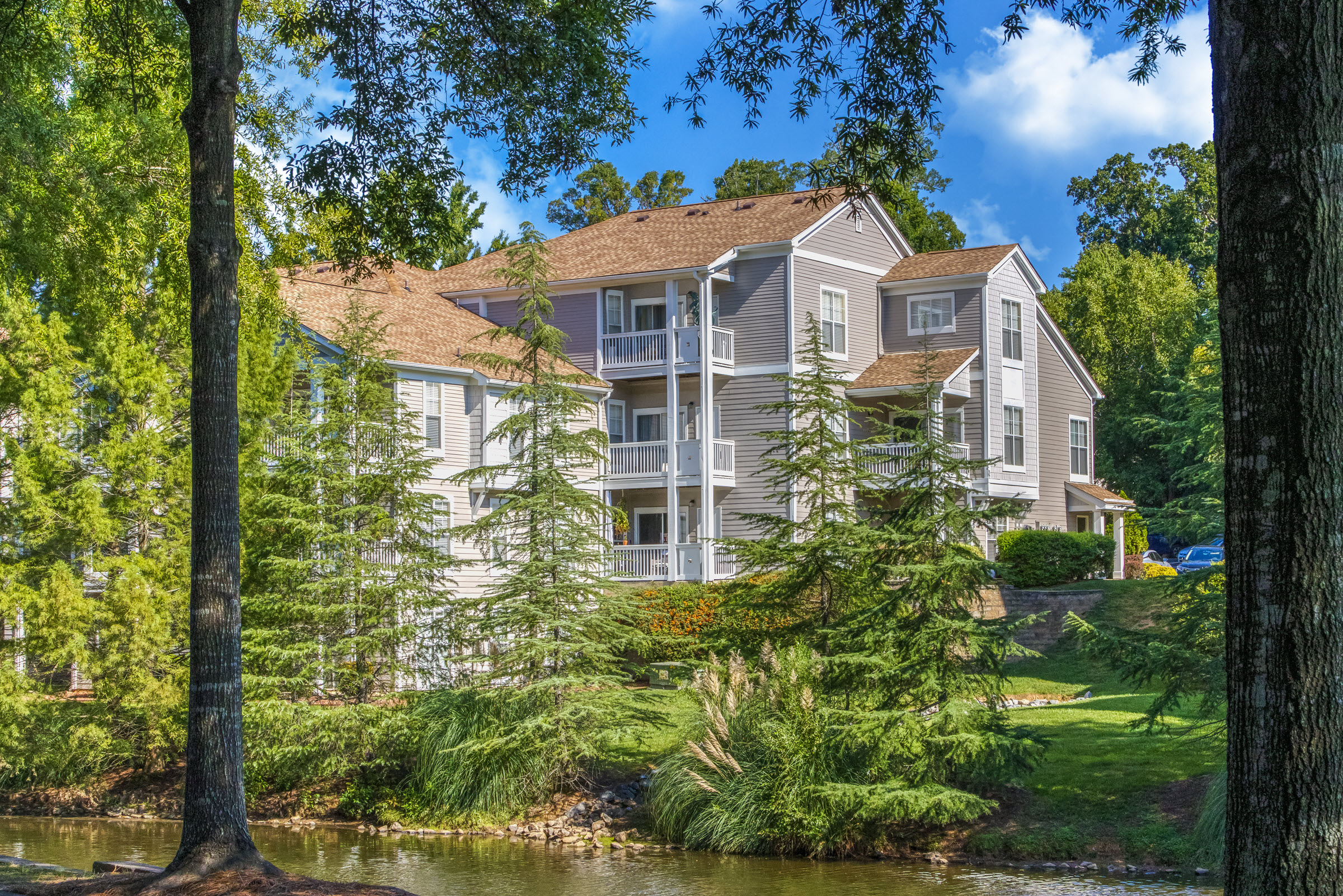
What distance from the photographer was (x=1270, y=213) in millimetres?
5230

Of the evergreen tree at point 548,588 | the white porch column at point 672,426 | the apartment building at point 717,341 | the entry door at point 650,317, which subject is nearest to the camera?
the evergreen tree at point 548,588

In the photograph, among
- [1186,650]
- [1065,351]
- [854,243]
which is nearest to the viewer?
[1186,650]

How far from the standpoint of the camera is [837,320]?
34.9 m

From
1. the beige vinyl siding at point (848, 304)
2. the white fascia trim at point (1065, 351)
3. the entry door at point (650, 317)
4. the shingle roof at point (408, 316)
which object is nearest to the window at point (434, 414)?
the shingle roof at point (408, 316)

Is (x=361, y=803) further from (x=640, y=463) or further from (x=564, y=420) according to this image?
(x=640, y=463)

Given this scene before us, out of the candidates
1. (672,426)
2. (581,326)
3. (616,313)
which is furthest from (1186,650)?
(581,326)

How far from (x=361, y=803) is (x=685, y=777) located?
19.0 feet

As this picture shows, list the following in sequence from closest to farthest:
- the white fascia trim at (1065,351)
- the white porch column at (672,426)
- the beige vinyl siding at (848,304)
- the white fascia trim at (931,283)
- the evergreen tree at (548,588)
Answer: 1. the evergreen tree at (548,588)
2. the white porch column at (672,426)
3. the beige vinyl siding at (848,304)
4. the white fascia trim at (931,283)
5. the white fascia trim at (1065,351)

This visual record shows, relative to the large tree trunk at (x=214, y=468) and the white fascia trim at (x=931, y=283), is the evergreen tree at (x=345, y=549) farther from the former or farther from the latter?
the white fascia trim at (x=931, y=283)

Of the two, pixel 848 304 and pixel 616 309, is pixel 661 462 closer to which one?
pixel 616 309

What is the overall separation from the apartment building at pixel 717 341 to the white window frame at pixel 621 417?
0.06 meters

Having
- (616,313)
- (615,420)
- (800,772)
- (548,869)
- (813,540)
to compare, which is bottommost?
(548,869)

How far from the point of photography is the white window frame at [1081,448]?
40.0 m

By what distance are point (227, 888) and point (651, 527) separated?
26.8 m
